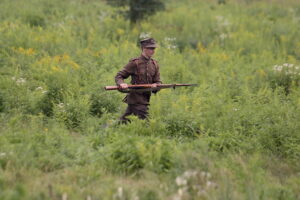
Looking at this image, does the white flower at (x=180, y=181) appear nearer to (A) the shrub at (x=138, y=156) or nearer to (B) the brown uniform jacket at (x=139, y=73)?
(A) the shrub at (x=138, y=156)

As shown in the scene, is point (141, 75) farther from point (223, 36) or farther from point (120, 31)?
point (223, 36)

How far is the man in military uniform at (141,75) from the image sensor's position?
6.95m

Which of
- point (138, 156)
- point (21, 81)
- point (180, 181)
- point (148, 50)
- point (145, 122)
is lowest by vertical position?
point (180, 181)

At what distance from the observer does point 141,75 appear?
7109mm

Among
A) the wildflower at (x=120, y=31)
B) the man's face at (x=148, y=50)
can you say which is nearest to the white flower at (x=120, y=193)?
the man's face at (x=148, y=50)

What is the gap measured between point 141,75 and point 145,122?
2.78ft

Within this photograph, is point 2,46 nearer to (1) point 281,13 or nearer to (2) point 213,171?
(2) point 213,171

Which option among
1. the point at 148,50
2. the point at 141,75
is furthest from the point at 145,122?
the point at 148,50

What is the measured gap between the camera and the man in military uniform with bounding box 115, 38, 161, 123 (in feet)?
22.8

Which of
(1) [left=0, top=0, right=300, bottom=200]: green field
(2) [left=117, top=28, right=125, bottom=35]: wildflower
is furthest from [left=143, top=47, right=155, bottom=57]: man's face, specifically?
(2) [left=117, top=28, right=125, bottom=35]: wildflower

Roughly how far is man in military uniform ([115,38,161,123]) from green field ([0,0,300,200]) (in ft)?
0.81

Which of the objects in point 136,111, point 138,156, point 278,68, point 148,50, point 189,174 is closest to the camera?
point 189,174

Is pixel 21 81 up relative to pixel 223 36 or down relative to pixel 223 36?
down

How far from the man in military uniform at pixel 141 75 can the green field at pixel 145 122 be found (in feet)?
0.81
